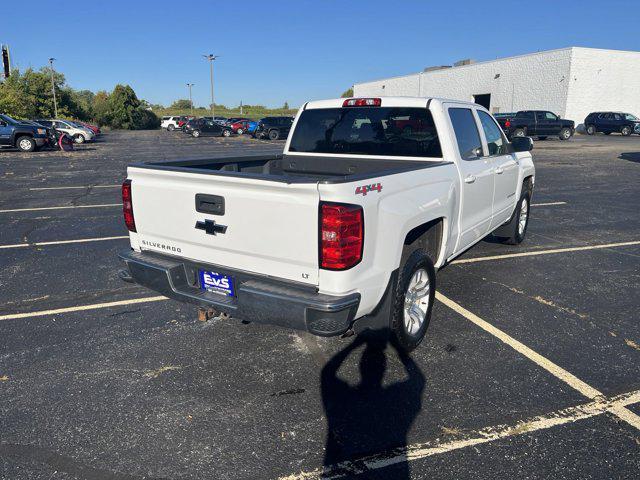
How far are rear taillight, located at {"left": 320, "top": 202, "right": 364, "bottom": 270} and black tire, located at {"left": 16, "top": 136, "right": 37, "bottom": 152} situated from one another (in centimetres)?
2634

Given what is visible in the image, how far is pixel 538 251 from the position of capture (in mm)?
6875

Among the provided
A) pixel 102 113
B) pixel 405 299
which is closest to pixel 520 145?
pixel 405 299

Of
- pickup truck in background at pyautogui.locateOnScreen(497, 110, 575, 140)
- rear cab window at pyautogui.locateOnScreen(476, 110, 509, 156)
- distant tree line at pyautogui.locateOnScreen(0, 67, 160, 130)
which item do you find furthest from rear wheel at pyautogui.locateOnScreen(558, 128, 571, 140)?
distant tree line at pyautogui.locateOnScreen(0, 67, 160, 130)

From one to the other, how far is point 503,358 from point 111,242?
587cm

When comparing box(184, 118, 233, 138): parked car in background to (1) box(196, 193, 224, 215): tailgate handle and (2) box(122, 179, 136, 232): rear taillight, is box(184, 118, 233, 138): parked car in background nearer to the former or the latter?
(2) box(122, 179, 136, 232): rear taillight

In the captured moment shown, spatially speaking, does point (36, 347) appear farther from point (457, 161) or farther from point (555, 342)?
point (555, 342)

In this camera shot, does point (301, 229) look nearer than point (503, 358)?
Yes

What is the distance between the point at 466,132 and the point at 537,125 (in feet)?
106

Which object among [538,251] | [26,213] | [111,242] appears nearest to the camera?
[538,251]

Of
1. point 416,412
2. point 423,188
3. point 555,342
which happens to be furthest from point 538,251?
point 416,412

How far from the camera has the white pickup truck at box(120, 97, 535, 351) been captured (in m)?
2.96

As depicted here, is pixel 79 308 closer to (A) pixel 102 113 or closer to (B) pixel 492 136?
(B) pixel 492 136

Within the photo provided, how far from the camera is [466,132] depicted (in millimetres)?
4918

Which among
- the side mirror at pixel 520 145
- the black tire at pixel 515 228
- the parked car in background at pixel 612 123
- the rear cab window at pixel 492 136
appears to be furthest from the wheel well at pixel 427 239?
the parked car in background at pixel 612 123
